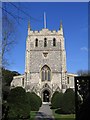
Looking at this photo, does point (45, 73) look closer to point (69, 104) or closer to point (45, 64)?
point (45, 64)

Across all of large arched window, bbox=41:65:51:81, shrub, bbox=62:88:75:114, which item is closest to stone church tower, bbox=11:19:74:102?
large arched window, bbox=41:65:51:81

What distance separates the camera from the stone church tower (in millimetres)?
58562

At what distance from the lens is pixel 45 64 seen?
59500 mm

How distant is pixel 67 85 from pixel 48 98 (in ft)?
18.6

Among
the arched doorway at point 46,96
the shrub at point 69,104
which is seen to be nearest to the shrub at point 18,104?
the shrub at point 69,104

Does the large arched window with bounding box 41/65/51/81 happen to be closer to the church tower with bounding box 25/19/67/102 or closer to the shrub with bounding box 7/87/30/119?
the church tower with bounding box 25/19/67/102

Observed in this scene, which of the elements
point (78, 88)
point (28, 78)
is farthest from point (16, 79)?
point (78, 88)

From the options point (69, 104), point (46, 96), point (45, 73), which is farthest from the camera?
point (45, 73)

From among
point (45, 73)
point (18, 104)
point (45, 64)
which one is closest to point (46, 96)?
point (45, 73)

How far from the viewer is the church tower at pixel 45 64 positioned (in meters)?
58.5

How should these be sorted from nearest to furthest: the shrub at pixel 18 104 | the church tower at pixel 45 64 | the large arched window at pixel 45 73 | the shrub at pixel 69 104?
the shrub at pixel 18 104, the shrub at pixel 69 104, the church tower at pixel 45 64, the large arched window at pixel 45 73

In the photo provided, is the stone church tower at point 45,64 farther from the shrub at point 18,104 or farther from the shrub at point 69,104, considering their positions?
the shrub at point 18,104

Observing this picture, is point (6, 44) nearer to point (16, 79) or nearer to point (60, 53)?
point (60, 53)

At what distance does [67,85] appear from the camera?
61.6 metres
